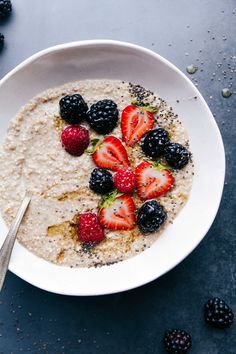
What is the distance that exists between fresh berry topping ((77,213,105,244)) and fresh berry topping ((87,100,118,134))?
291 mm

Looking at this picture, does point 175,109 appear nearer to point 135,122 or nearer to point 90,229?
point 135,122

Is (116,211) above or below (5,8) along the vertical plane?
below

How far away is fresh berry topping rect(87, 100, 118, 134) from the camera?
1849 millimetres

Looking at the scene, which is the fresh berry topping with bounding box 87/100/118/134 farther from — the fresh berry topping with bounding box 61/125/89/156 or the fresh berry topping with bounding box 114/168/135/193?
the fresh berry topping with bounding box 114/168/135/193

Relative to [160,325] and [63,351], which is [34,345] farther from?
[160,325]

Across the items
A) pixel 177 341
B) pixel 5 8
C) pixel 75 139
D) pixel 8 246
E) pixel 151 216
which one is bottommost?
pixel 177 341

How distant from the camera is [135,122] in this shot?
6.17 ft

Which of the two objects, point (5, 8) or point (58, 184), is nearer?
point (58, 184)

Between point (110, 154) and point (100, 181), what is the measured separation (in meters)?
0.10

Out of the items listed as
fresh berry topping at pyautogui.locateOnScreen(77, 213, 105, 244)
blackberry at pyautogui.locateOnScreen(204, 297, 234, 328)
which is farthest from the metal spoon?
blackberry at pyautogui.locateOnScreen(204, 297, 234, 328)

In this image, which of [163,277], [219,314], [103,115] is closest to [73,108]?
[103,115]

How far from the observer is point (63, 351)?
202 centimetres

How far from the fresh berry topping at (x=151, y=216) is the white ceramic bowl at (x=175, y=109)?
0.08 metres

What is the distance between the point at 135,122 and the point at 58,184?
33 centimetres
